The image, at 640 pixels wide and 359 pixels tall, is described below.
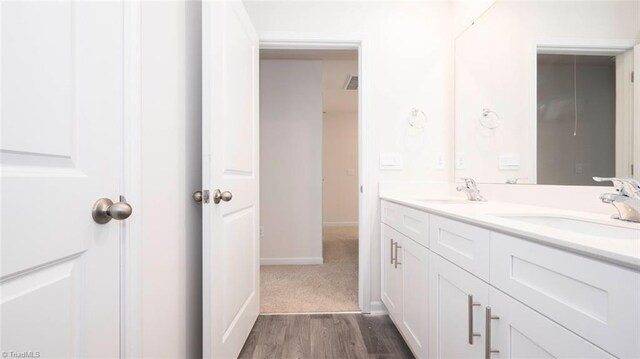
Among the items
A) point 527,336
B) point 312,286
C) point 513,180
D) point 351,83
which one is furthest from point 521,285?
point 351,83

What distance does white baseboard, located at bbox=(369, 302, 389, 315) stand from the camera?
180cm

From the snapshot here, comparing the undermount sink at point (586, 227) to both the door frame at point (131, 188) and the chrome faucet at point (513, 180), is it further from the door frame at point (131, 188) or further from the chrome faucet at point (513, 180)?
the door frame at point (131, 188)

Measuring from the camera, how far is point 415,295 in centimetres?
123

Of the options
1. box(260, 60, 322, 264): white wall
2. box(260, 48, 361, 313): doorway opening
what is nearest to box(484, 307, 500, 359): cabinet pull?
box(260, 48, 361, 313): doorway opening

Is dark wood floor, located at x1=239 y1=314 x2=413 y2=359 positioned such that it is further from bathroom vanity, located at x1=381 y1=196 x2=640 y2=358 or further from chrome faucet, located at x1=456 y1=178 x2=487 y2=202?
chrome faucet, located at x1=456 y1=178 x2=487 y2=202

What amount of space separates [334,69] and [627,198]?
120 inches

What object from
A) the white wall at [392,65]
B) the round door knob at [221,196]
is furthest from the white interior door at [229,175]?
the white wall at [392,65]

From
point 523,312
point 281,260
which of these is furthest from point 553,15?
point 281,260

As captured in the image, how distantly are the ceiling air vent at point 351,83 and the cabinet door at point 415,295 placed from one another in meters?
2.72

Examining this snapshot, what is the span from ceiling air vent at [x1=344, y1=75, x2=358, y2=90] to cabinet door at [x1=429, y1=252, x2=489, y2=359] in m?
2.96

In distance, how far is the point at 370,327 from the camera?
1636mm

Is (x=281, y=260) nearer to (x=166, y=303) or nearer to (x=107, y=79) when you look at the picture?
(x=166, y=303)

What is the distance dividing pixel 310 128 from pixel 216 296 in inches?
85.6

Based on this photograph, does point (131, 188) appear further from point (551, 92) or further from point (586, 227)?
point (551, 92)
